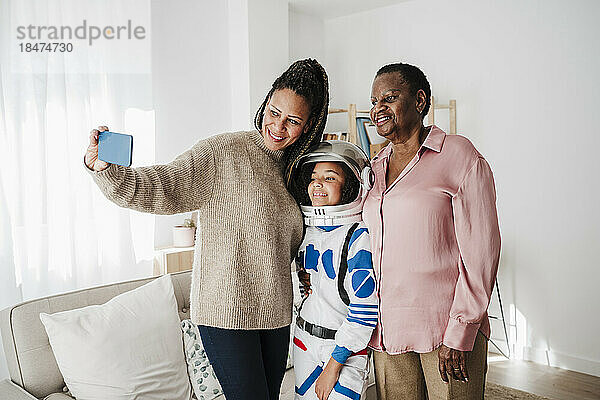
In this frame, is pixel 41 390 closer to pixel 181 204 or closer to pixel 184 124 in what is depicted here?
pixel 181 204

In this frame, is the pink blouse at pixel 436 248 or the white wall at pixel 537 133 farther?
the white wall at pixel 537 133

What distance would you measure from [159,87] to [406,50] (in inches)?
70.4

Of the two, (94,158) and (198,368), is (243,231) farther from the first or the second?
(198,368)

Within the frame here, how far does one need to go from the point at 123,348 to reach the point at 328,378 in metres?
0.76

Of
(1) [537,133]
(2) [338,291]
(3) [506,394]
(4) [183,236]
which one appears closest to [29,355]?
(2) [338,291]

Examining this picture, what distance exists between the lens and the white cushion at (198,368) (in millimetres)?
2141

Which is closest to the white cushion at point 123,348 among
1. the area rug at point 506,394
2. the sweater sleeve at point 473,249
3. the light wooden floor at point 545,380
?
the sweater sleeve at point 473,249

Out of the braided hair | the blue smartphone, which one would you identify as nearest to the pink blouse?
the braided hair

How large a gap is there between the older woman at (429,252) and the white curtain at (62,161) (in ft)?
6.69

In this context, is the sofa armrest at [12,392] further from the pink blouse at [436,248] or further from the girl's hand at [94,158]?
the pink blouse at [436,248]

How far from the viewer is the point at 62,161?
9.86 feet

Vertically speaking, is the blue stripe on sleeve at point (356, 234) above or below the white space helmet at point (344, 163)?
below

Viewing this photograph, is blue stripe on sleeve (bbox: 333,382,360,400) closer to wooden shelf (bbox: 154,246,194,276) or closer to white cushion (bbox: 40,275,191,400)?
white cushion (bbox: 40,275,191,400)

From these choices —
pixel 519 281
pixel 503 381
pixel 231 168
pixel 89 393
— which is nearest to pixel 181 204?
pixel 231 168
